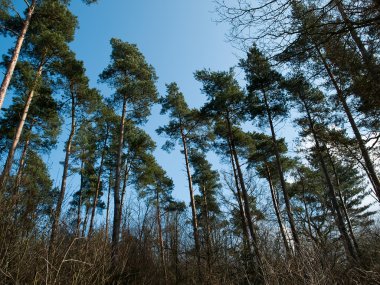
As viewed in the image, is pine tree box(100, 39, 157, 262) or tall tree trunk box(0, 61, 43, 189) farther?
pine tree box(100, 39, 157, 262)

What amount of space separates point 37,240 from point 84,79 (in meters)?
11.4

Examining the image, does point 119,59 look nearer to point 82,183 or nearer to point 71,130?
point 71,130

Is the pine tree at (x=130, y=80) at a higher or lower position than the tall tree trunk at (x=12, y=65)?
higher

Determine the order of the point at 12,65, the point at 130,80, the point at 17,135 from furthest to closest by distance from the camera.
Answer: the point at 130,80 < the point at 17,135 < the point at 12,65

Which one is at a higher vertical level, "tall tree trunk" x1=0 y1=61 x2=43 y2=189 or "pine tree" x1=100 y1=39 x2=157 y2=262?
"pine tree" x1=100 y1=39 x2=157 y2=262

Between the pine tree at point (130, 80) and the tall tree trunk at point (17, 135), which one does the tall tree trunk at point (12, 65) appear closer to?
the tall tree trunk at point (17, 135)

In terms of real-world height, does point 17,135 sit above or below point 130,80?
below

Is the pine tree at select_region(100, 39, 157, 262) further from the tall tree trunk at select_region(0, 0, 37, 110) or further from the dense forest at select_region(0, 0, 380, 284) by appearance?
the tall tree trunk at select_region(0, 0, 37, 110)

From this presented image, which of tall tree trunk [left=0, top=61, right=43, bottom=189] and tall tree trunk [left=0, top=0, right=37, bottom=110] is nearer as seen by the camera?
tall tree trunk [left=0, top=61, right=43, bottom=189]

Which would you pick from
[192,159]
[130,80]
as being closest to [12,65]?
[130,80]

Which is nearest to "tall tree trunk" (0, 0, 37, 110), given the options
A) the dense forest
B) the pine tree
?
the dense forest

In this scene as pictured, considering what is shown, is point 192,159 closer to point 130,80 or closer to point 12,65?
point 130,80

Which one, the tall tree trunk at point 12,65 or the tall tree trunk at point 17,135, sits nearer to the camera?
the tall tree trunk at point 17,135

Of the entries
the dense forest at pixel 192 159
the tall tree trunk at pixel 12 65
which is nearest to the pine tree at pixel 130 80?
the dense forest at pixel 192 159
